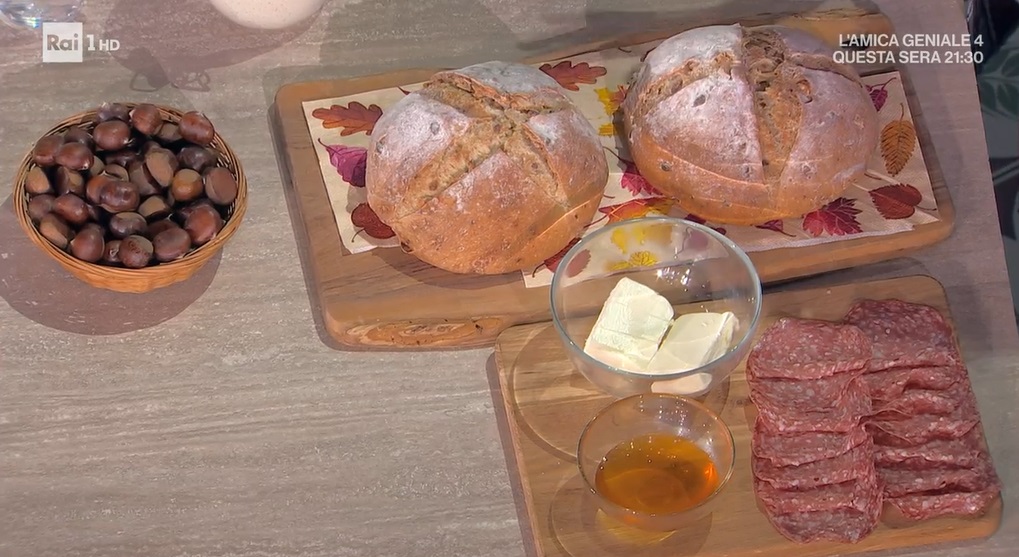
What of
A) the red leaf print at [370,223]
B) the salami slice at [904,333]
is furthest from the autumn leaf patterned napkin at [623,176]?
the salami slice at [904,333]

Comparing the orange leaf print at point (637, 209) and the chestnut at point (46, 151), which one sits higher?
the chestnut at point (46, 151)

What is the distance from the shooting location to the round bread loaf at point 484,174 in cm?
144

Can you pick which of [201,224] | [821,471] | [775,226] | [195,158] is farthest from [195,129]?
[821,471]

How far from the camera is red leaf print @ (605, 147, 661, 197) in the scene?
161cm

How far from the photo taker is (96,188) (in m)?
1.40

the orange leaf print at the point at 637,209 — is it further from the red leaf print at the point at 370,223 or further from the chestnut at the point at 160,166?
the chestnut at the point at 160,166

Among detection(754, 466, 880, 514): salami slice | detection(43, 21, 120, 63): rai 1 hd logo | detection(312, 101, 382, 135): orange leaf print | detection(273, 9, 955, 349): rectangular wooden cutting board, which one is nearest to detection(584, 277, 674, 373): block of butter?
detection(273, 9, 955, 349): rectangular wooden cutting board

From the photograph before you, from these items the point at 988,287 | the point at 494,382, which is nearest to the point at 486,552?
the point at 494,382

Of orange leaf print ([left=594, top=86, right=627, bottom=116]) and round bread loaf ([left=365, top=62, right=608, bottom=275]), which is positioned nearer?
round bread loaf ([left=365, top=62, right=608, bottom=275])

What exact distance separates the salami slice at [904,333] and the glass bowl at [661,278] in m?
0.17

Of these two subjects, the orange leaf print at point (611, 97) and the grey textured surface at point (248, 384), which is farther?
the orange leaf print at point (611, 97)

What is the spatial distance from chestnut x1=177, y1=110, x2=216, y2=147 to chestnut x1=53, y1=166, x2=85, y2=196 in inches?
5.7

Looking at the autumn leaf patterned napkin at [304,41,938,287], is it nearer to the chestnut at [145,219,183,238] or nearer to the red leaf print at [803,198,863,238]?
the red leaf print at [803,198,863,238]

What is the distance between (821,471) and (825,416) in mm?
72
